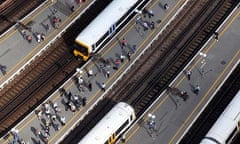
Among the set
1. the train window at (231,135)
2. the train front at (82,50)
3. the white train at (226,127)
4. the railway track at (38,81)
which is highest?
the train front at (82,50)

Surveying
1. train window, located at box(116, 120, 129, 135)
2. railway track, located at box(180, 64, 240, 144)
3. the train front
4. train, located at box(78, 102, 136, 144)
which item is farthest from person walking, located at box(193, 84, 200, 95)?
the train front

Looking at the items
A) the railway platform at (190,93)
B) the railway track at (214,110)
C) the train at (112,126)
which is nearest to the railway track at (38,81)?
the train at (112,126)

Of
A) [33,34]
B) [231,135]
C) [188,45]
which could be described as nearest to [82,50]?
[33,34]

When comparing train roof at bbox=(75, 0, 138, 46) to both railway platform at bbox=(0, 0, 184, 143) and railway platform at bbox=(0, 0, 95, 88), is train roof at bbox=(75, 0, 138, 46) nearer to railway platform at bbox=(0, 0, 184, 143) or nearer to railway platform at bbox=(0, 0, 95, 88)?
railway platform at bbox=(0, 0, 184, 143)

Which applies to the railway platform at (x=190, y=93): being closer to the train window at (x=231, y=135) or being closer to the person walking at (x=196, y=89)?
the person walking at (x=196, y=89)

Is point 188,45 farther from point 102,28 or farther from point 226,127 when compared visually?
point 226,127

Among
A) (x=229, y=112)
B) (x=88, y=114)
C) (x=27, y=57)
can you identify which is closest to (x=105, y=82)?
(x=88, y=114)
